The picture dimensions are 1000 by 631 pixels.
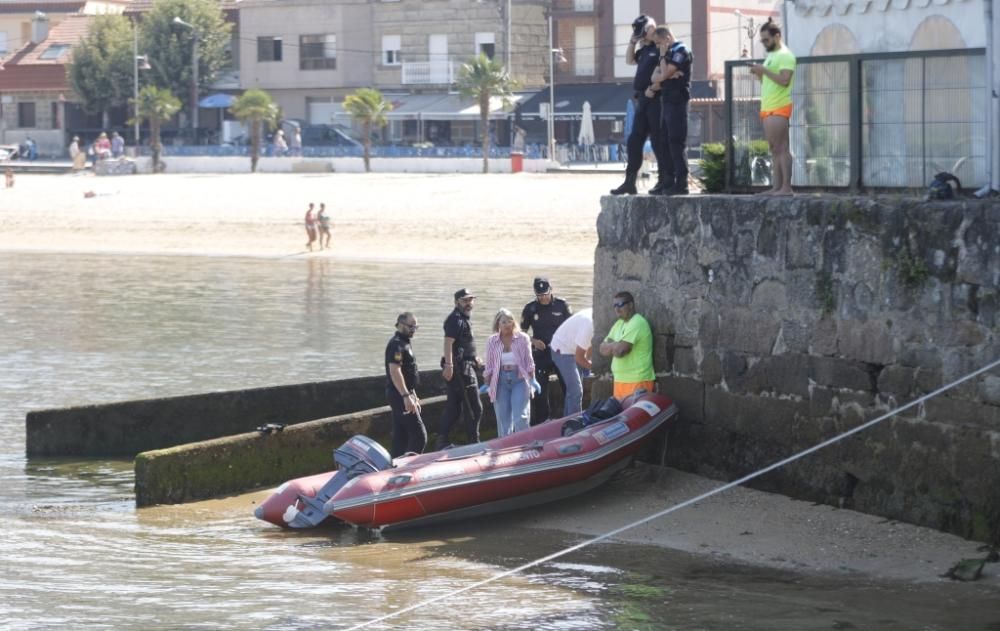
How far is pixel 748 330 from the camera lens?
1330cm

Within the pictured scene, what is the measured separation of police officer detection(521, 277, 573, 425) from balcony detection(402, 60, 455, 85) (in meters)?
53.0

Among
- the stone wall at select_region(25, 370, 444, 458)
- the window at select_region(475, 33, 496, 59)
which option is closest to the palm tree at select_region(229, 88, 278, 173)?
the window at select_region(475, 33, 496, 59)

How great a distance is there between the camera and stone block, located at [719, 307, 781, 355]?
515 inches

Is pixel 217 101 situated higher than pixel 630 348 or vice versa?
pixel 217 101

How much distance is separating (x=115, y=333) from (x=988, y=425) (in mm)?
19643

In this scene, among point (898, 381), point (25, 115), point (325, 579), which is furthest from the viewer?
point (25, 115)

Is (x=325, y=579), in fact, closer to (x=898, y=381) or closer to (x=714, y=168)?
(x=898, y=381)

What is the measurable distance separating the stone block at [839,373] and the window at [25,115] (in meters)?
69.7

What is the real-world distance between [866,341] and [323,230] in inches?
1199

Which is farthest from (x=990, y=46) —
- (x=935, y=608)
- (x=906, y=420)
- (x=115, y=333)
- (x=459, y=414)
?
(x=115, y=333)

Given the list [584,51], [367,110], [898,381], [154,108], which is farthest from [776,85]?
[584,51]

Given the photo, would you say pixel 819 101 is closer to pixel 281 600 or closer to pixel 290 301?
pixel 281 600

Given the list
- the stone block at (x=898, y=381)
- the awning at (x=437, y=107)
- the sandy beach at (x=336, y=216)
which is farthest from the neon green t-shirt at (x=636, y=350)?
the awning at (x=437, y=107)

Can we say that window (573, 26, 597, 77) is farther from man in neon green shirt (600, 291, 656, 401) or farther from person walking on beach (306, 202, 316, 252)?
man in neon green shirt (600, 291, 656, 401)
